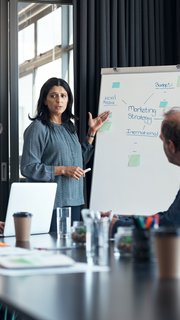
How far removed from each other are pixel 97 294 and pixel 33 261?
0.42m

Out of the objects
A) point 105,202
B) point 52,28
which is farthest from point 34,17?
point 105,202

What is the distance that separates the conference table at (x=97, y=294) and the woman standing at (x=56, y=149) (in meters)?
2.07

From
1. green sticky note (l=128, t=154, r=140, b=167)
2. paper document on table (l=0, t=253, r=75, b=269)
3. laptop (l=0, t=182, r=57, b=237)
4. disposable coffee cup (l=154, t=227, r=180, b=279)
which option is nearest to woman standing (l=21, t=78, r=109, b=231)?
green sticky note (l=128, t=154, r=140, b=167)

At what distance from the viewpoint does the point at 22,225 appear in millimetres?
2340

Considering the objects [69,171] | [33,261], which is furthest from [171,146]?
[69,171]

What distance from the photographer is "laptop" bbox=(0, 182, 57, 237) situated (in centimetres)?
248

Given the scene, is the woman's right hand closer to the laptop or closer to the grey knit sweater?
the grey knit sweater

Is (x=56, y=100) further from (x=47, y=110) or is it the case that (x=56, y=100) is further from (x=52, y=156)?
(x=52, y=156)

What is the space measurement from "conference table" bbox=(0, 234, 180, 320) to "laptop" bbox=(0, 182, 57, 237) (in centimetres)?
79

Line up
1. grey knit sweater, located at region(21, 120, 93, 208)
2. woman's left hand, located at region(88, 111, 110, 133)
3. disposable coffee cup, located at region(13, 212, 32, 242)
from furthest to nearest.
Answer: woman's left hand, located at region(88, 111, 110, 133) → grey knit sweater, located at region(21, 120, 93, 208) → disposable coffee cup, located at region(13, 212, 32, 242)

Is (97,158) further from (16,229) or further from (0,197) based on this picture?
(16,229)

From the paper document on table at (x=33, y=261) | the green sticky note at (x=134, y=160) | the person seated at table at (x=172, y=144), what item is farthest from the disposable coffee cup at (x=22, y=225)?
the green sticky note at (x=134, y=160)

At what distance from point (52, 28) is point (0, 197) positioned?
1408mm

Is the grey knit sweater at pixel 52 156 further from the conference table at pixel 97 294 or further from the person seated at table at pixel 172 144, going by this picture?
the conference table at pixel 97 294
